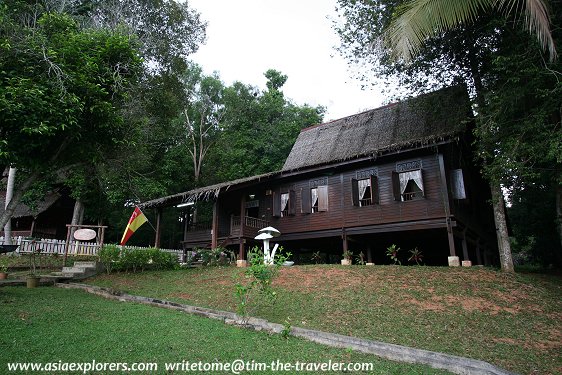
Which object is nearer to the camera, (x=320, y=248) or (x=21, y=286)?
(x=21, y=286)

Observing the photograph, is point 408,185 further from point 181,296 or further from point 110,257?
point 110,257

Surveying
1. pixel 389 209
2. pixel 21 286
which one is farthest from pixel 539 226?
pixel 21 286

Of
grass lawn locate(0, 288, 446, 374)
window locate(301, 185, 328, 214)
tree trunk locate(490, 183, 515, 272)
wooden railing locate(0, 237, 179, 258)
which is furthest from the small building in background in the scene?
tree trunk locate(490, 183, 515, 272)

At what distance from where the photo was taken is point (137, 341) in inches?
240

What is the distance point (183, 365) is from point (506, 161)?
10249 millimetres

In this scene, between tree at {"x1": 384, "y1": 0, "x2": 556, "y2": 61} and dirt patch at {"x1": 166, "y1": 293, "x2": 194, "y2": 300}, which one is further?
dirt patch at {"x1": 166, "y1": 293, "x2": 194, "y2": 300}

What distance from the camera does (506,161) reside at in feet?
35.8

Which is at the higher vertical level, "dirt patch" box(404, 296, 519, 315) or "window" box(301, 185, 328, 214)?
"window" box(301, 185, 328, 214)

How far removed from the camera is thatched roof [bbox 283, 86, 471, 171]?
47.7 feet

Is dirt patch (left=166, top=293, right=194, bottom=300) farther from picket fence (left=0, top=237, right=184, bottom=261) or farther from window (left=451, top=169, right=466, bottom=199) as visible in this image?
window (left=451, top=169, right=466, bottom=199)

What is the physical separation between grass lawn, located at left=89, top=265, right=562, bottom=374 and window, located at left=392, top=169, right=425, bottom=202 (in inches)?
130

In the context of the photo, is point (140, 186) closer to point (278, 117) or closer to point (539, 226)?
point (278, 117)

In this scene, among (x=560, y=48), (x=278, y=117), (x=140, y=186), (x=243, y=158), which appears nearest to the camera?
(x=560, y=48)

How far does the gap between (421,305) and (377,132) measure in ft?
32.6
